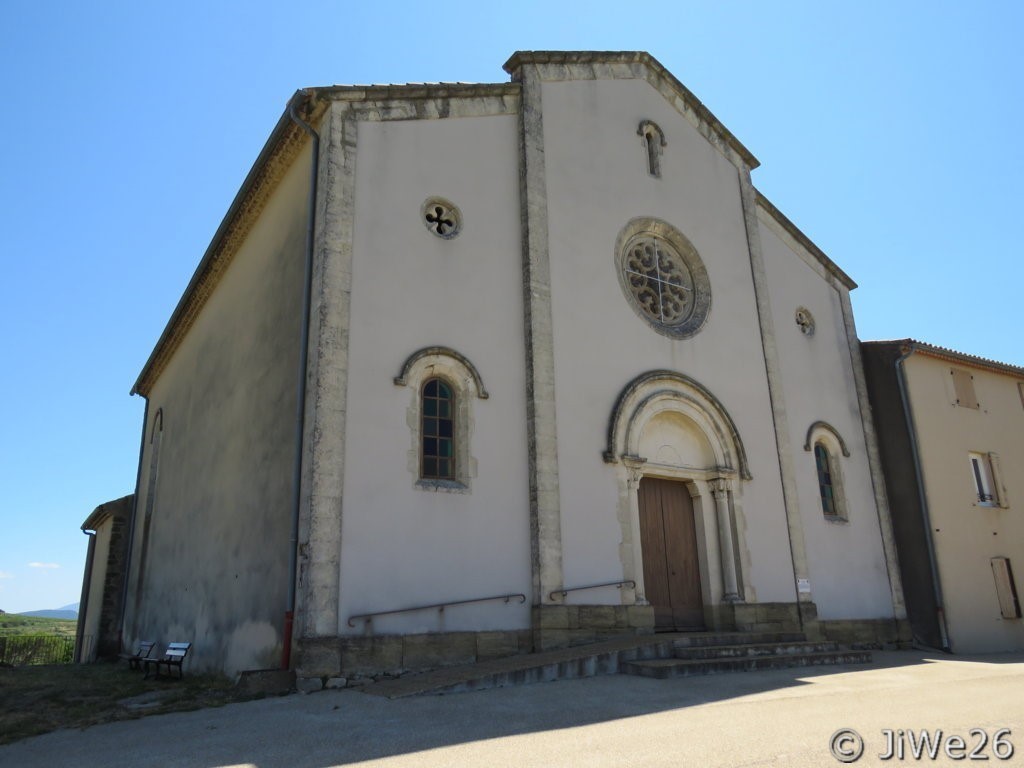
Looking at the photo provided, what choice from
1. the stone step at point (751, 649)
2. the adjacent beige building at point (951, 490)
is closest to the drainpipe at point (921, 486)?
the adjacent beige building at point (951, 490)

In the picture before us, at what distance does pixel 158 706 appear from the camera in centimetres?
782

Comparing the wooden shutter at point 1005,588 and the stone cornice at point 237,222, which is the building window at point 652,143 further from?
the wooden shutter at point 1005,588

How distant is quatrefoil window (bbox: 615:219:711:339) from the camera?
12.8 metres

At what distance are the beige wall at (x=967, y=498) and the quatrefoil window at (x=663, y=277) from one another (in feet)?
17.4

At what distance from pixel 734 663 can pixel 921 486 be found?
798cm

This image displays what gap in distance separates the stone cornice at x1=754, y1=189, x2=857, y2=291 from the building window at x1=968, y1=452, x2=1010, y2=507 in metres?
4.47

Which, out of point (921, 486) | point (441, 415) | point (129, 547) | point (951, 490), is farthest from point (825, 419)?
point (129, 547)

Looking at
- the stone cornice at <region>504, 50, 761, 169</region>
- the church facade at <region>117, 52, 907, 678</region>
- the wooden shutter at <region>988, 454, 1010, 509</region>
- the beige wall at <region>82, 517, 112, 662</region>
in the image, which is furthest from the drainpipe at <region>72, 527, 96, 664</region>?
the wooden shutter at <region>988, 454, 1010, 509</region>

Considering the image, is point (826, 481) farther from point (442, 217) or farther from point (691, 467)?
point (442, 217)

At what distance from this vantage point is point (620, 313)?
1218 centimetres

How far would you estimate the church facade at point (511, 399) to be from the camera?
363 inches

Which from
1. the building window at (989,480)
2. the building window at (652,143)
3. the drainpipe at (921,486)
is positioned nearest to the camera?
the building window at (652,143)

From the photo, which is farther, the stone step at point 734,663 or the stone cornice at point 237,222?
the stone cornice at point 237,222

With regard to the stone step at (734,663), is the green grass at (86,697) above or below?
below
